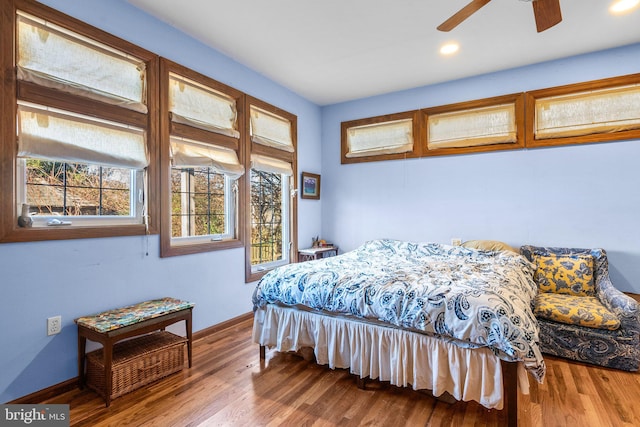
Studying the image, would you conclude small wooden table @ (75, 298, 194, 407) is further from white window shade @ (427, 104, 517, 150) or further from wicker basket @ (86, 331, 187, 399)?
white window shade @ (427, 104, 517, 150)

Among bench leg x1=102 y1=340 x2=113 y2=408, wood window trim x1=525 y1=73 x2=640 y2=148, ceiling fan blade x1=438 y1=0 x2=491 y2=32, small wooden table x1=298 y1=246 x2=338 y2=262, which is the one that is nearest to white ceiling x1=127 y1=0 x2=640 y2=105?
wood window trim x1=525 y1=73 x2=640 y2=148

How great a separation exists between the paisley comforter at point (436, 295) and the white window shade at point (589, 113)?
1426mm

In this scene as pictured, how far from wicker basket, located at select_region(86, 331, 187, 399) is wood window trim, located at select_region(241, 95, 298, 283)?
1.23 m

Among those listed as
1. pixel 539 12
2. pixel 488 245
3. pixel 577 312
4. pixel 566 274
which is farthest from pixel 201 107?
pixel 566 274

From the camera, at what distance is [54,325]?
209cm

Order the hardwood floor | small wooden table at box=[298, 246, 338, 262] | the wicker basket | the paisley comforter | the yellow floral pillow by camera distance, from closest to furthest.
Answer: the paisley comforter, the hardwood floor, the wicker basket, the yellow floral pillow, small wooden table at box=[298, 246, 338, 262]

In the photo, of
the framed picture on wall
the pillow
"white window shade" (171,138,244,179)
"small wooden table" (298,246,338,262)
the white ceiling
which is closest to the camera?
the white ceiling

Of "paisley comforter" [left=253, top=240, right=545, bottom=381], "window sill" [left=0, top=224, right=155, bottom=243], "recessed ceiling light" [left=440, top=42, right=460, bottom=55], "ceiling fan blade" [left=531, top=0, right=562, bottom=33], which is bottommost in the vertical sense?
"paisley comforter" [left=253, top=240, right=545, bottom=381]

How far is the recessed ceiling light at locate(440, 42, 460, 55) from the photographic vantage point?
306 cm

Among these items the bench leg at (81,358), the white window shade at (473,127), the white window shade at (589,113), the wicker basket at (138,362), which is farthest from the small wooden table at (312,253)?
the white window shade at (589,113)

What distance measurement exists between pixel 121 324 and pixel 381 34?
119 inches

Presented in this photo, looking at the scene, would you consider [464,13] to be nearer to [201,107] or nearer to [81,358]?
[201,107]

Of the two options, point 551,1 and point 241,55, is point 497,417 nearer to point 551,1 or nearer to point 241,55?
point 551,1

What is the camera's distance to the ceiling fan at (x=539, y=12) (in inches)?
77.4
